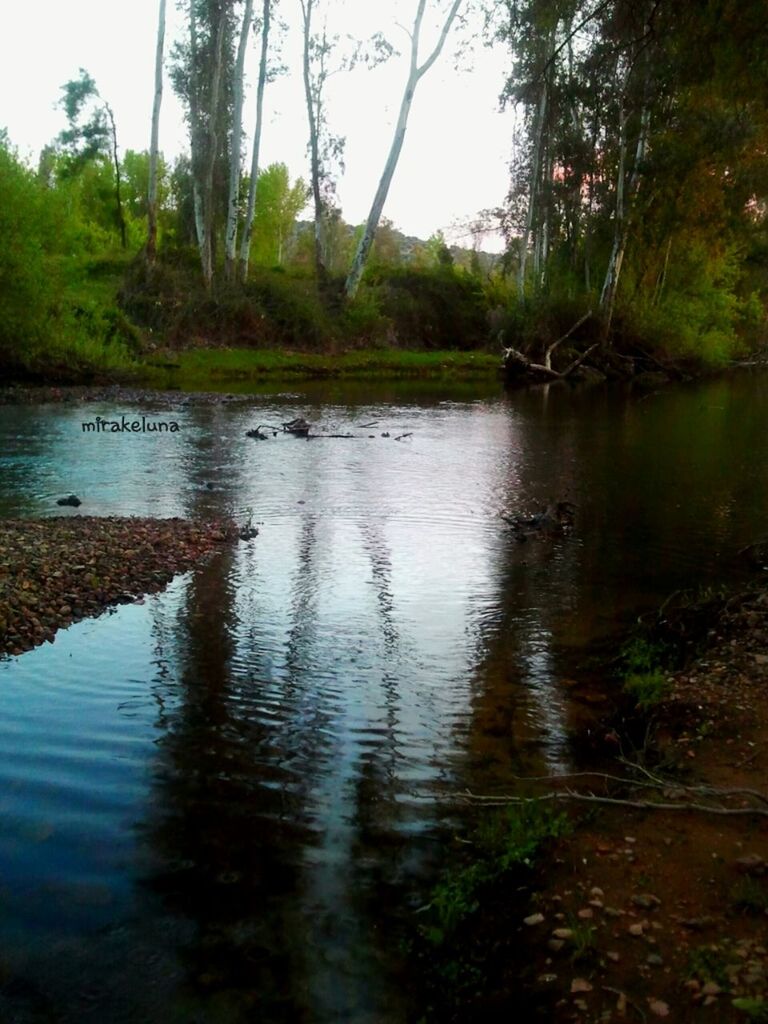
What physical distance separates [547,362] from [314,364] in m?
11.8

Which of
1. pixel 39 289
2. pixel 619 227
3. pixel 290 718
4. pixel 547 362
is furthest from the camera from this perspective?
pixel 547 362

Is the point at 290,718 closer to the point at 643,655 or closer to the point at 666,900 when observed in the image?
the point at 643,655

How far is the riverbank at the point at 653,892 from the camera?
4262 millimetres

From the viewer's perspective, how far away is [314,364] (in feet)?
159

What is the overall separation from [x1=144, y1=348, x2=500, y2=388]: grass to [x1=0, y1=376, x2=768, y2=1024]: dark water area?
24.2 m

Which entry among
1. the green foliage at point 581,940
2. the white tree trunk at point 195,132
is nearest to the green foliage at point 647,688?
the green foliage at point 581,940

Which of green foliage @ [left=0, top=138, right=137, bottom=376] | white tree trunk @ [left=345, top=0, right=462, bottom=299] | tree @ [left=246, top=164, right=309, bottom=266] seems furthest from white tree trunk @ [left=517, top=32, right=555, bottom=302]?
tree @ [left=246, top=164, right=309, bottom=266]

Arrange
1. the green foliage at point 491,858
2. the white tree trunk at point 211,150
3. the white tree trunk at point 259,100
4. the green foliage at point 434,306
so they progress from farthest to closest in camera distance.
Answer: the green foliage at point 434,306
the white tree trunk at point 259,100
the white tree trunk at point 211,150
the green foliage at point 491,858

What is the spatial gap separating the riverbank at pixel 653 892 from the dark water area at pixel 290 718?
23.2 inches

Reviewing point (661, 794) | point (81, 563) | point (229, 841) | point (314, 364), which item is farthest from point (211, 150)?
point (661, 794)

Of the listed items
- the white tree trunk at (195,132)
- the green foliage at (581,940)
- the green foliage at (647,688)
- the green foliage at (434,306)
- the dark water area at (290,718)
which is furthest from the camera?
the green foliage at (434,306)

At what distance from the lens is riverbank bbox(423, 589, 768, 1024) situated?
14.0ft

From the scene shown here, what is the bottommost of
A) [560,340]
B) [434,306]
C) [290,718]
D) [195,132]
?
[290,718]

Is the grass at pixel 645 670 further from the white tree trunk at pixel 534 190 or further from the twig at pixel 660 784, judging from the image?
the white tree trunk at pixel 534 190
